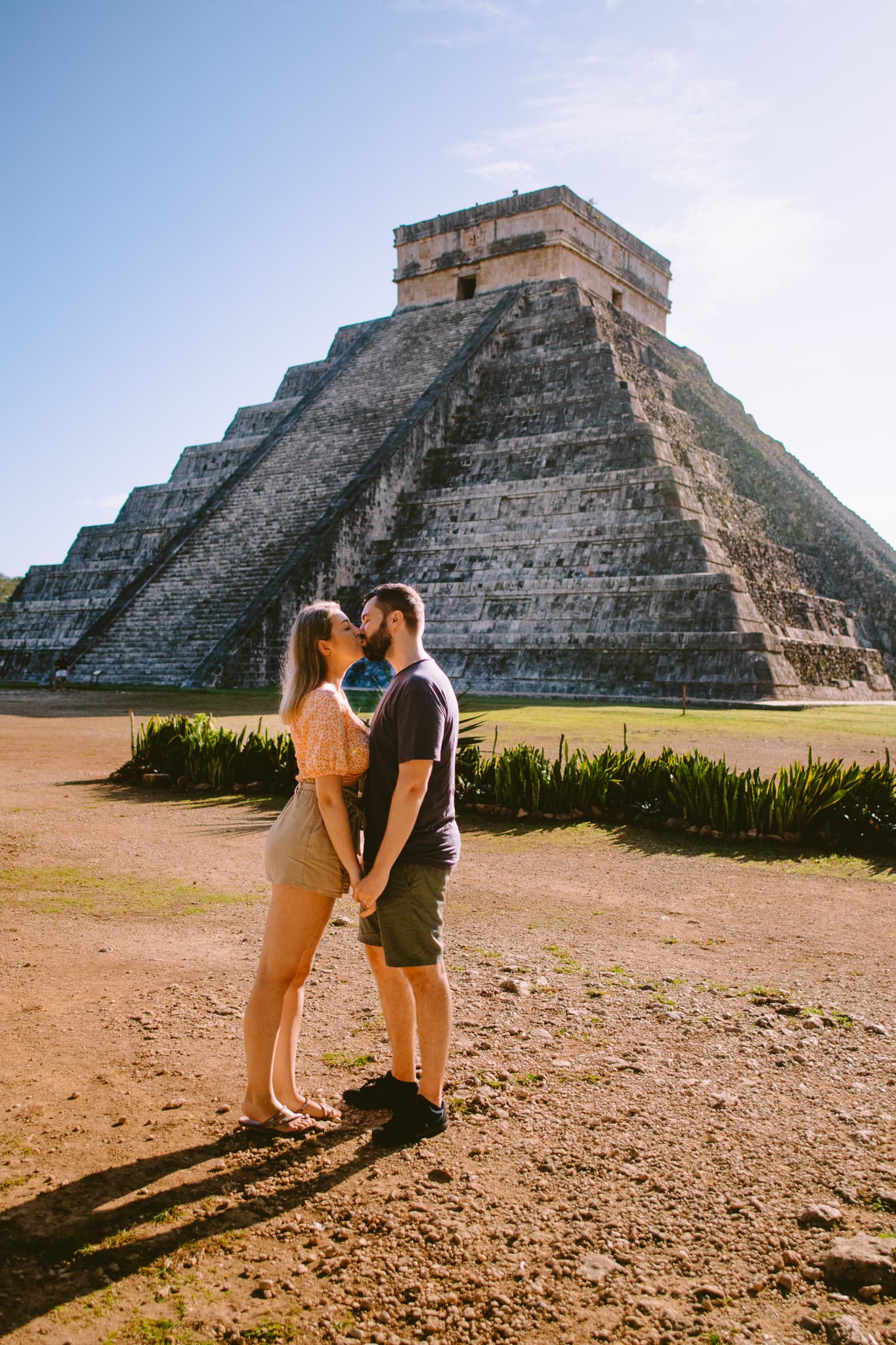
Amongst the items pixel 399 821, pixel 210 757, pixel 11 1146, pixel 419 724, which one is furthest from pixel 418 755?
pixel 210 757

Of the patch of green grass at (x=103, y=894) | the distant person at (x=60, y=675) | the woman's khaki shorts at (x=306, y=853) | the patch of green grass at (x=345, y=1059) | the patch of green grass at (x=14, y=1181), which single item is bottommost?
the patch of green grass at (x=14, y=1181)

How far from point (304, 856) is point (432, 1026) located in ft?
1.93

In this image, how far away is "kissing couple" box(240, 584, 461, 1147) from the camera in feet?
9.67

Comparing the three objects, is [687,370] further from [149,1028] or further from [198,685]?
[149,1028]

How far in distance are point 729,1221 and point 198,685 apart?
53.2 ft

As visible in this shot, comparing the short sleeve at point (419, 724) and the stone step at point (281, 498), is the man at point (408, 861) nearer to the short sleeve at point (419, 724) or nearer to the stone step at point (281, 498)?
the short sleeve at point (419, 724)

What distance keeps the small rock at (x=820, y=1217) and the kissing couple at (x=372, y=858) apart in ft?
3.16

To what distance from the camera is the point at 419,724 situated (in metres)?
2.92

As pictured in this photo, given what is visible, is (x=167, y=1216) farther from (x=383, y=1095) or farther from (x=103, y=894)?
(x=103, y=894)

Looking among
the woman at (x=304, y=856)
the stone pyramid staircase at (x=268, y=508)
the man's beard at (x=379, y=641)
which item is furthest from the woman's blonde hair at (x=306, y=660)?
the stone pyramid staircase at (x=268, y=508)

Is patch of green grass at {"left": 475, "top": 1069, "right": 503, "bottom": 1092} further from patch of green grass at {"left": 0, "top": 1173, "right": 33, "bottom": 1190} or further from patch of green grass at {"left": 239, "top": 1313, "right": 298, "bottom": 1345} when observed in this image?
patch of green grass at {"left": 0, "top": 1173, "right": 33, "bottom": 1190}

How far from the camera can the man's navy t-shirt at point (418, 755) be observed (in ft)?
9.61

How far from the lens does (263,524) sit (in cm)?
2148

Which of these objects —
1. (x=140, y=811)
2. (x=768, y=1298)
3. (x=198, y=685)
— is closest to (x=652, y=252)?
(x=198, y=685)
